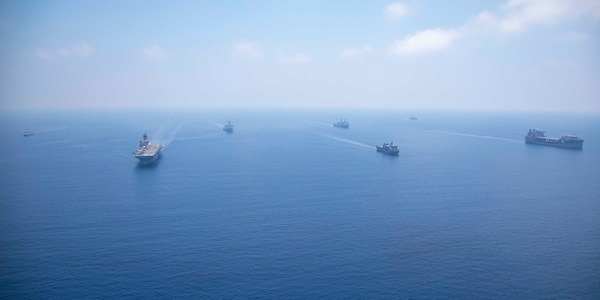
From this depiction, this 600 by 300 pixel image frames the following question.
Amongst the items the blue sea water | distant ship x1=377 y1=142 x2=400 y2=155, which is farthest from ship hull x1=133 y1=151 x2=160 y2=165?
distant ship x1=377 y1=142 x2=400 y2=155

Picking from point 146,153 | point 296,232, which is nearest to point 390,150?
point 146,153

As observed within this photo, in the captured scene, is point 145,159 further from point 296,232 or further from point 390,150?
point 390,150

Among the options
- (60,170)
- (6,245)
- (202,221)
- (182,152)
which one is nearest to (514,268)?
(202,221)

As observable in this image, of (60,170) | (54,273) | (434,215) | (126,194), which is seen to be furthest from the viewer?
(60,170)

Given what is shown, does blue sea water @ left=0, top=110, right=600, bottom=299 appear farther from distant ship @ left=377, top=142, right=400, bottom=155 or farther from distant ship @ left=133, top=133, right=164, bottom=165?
distant ship @ left=377, top=142, right=400, bottom=155

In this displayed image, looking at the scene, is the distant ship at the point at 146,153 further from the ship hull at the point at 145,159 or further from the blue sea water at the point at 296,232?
the blue sea water at the point at 296,232

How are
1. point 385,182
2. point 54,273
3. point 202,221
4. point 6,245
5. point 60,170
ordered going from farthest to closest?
1. point 60,170
2. point 385,182
3. point 202,221
4. point 6,245
5. point 54,273

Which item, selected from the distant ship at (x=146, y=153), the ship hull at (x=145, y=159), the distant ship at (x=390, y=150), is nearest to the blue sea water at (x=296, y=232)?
the ship hull at (x=145, y=159)

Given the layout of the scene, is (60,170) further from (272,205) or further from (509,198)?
(509,198)
